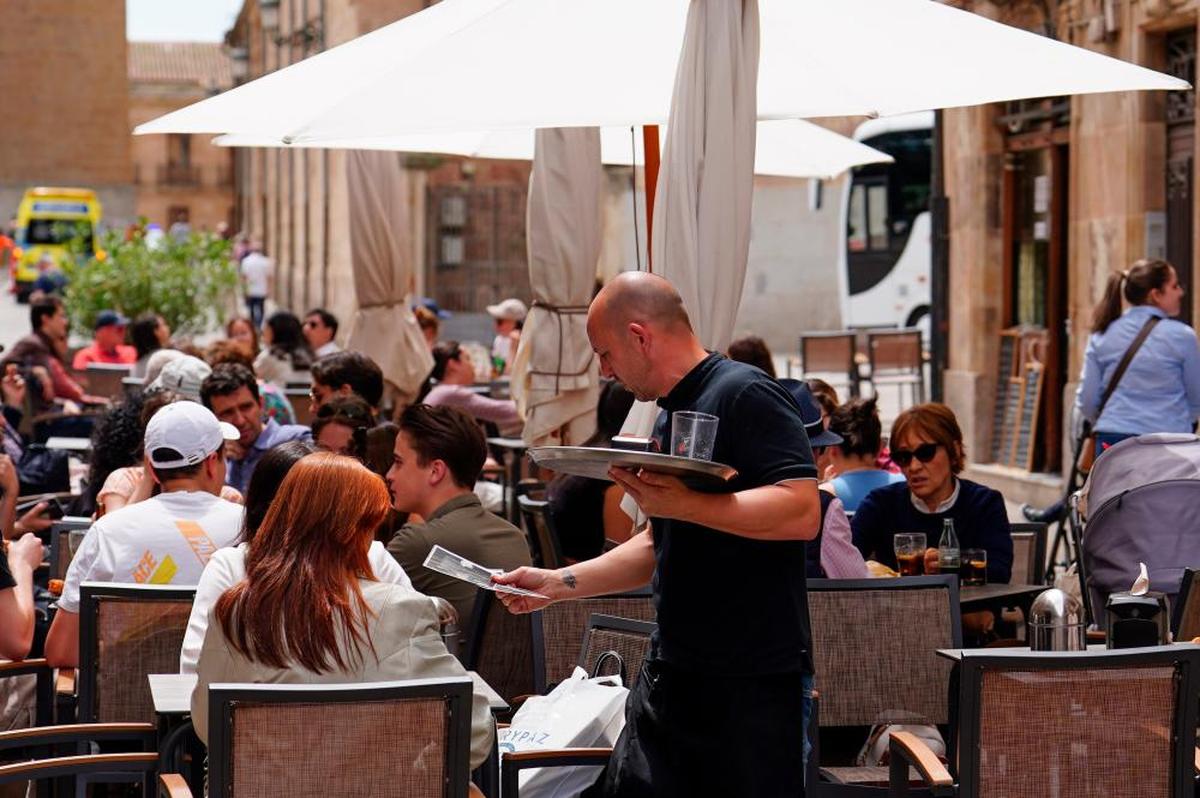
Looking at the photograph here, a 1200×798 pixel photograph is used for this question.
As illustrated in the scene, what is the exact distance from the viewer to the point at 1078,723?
4191mm

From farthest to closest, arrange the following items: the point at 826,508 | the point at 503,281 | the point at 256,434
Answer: the point at 503,281, the point at 256,434, the point at 826,508

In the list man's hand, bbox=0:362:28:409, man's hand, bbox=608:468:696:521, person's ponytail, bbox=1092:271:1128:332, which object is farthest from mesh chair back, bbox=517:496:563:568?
man's hand, bbox=0:362:28:409

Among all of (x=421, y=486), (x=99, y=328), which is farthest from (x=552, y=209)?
(x=99, y=328)

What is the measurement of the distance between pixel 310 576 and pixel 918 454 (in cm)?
290

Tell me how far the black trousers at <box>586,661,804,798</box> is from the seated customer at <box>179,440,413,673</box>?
79 cm

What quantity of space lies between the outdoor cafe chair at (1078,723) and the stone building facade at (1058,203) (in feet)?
23.5

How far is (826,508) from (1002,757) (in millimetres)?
1625

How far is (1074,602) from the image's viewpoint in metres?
4.76

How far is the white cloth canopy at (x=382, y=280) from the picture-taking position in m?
11.2

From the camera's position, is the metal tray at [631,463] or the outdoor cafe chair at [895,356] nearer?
the metal tray at [631,463]

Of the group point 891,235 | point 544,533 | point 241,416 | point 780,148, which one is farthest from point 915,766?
point 891,235

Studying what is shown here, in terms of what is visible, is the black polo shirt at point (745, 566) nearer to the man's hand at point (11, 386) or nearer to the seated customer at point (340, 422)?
the seated customer at point (340, 422)

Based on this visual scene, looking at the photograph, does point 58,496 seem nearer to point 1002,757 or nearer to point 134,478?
point 134,478

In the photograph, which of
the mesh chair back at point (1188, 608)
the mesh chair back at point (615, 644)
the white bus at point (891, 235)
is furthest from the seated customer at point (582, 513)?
the white bus at point (891, 235)
